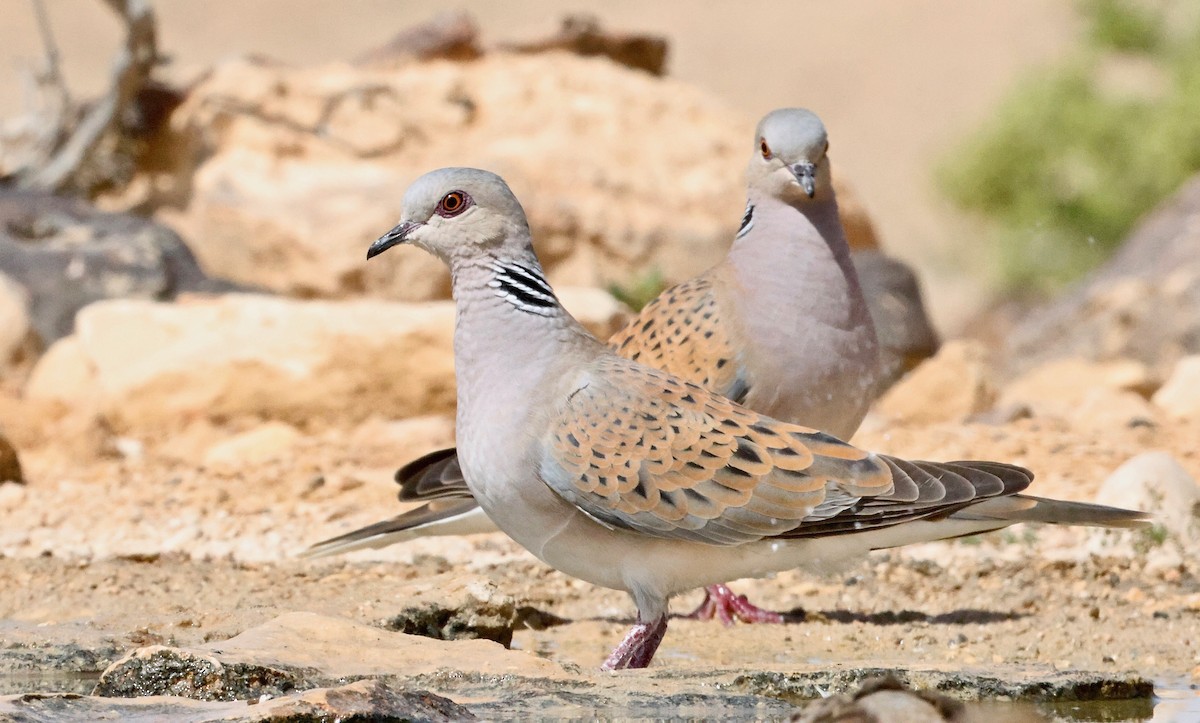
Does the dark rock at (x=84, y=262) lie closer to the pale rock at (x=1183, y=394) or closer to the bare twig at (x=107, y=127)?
the bare twig at (x=107, y=127)

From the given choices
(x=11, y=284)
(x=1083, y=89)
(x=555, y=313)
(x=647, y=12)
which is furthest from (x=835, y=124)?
(x=555, y=313)

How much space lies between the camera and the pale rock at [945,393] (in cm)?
927

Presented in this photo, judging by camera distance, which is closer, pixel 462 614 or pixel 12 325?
pixel 462 614

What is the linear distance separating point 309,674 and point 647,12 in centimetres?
3578

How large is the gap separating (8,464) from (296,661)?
13.1 feet

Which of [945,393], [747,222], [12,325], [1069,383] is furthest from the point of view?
[1069,383]

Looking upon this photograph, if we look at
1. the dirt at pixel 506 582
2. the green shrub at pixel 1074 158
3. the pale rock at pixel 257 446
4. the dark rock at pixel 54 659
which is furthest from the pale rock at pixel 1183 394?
the green shrub at pixel 1074 158

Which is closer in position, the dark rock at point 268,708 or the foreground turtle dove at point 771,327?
the dark rock at point 268,708

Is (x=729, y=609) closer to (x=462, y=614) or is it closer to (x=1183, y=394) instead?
(x=462, y=614)

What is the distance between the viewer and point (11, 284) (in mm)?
10148

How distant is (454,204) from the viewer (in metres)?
4.73

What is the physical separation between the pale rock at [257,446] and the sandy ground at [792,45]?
878 inches

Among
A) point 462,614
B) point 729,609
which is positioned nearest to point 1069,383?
point 729,609

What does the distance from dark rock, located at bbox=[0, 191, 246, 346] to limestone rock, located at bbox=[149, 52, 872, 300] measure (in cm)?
60
